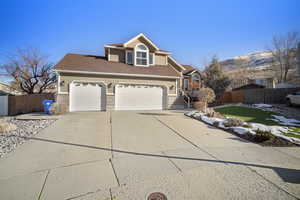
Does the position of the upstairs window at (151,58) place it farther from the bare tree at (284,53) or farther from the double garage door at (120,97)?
the bare tree at (284,53)

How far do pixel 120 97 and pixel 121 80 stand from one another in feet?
4.96

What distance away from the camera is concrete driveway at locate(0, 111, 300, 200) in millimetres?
2283

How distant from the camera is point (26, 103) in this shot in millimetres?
11812

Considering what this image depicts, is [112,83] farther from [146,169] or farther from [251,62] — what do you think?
[251,62]

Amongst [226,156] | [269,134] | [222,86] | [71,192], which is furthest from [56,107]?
[222,86]

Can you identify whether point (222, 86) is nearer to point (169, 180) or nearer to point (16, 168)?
point (169, 180)

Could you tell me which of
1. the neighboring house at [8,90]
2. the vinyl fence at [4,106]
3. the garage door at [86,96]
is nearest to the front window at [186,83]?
the garage door at [86,96]

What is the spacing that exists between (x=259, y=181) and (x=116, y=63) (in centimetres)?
1289

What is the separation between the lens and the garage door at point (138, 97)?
38.8ft

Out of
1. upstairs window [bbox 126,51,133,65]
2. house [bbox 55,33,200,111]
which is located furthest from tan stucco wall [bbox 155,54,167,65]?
upstairs window [bbox 126,51,133,65]

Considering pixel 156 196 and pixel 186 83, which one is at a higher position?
pixel 186 83

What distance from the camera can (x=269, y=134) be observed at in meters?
4.96

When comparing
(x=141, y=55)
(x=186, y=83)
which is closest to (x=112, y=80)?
(x=141, y=55)

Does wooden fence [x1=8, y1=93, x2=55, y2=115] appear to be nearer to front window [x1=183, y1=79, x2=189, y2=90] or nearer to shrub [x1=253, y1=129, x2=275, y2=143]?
shrub [x1=253, y1=129, x2=275, y2=143]
